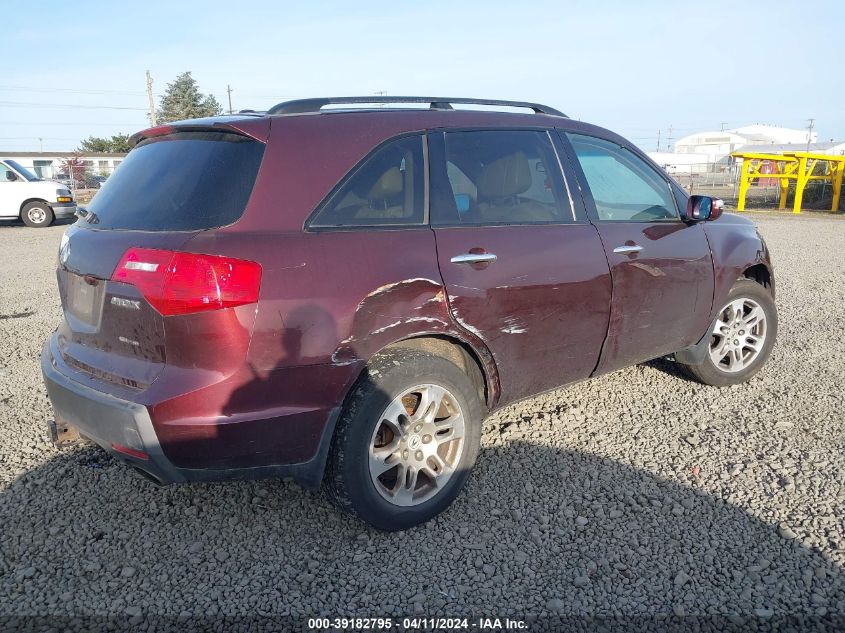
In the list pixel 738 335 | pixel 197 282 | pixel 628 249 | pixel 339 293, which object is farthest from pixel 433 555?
pixel 738 335

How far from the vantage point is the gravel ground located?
2.63 meters

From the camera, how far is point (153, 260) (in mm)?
2549

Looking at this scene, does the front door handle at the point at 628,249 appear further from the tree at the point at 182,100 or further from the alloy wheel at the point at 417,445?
the tree at the point at 182,100

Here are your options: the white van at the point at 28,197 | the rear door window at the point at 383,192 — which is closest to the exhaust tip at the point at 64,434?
the rear door window at the point at 383,192

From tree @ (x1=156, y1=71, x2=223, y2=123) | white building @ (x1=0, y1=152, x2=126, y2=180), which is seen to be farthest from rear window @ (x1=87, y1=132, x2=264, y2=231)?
tree @ (x1=156, y1=71, x2=223, y2=123)

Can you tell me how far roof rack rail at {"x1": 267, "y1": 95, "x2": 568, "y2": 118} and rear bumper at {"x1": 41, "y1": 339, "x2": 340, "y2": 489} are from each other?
1368 millimetres

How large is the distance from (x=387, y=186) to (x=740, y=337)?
302 centimetres

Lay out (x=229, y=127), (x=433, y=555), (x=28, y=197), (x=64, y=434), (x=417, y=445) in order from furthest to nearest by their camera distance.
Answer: (x=28, y=197) < (x=64, y=434) < (x=417, y=445) < (x=433, y=555) < (x=229, y=127)

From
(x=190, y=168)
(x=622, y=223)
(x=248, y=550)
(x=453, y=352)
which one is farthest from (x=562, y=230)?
(x=248, y=550)

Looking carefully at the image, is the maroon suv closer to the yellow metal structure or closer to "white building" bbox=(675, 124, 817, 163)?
the yellow metal structure

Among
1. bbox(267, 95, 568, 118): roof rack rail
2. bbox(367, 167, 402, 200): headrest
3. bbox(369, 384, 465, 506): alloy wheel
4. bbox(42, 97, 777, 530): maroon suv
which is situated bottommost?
bbox(369, 384, 465, 506): alloy wheel

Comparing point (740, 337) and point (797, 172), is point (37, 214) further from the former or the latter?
point (797, 172)

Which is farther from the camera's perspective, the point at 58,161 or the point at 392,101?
the point at 58,161

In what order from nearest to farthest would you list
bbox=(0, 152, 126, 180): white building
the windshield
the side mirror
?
the side mirror
the windshield
bbox=(0, 152, 126, 180): white building
